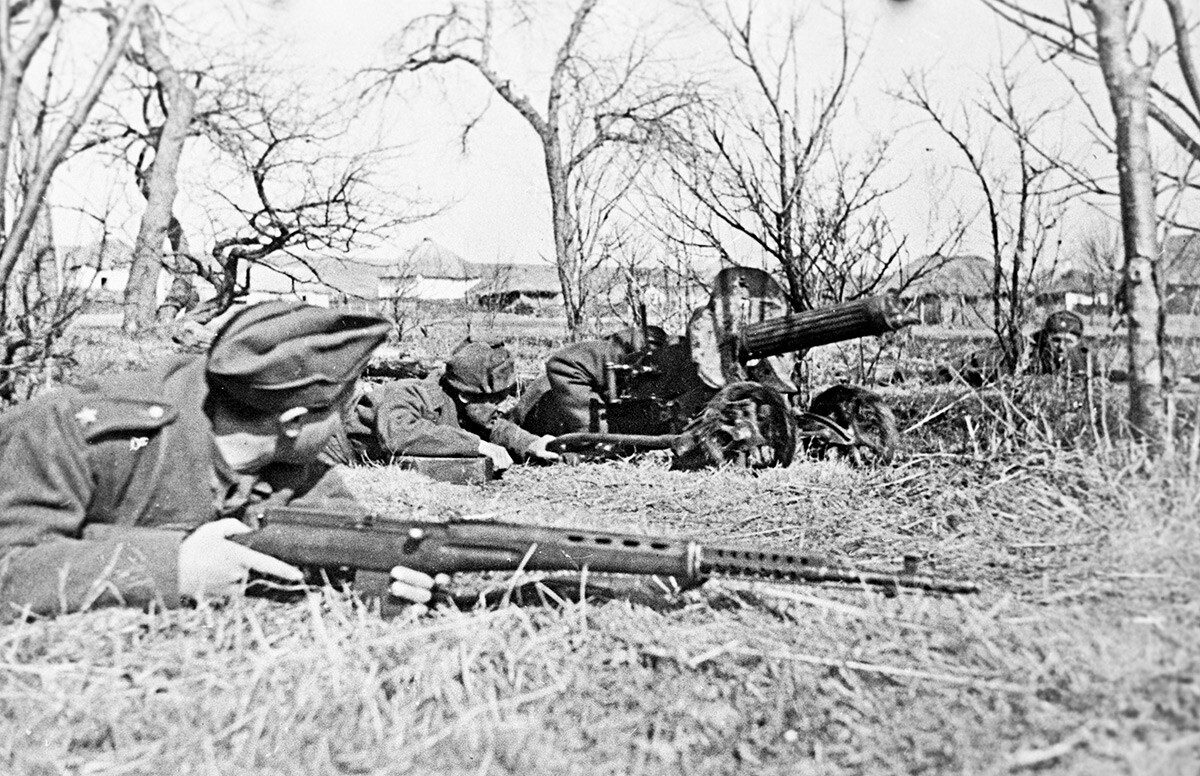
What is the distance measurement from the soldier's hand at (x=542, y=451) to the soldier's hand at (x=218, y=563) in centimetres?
482

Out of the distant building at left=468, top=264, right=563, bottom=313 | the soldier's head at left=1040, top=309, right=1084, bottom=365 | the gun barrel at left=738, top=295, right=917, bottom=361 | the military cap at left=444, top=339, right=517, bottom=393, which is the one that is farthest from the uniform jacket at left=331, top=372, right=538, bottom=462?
the distant building at left=468, top=264, right=563, bottom=313

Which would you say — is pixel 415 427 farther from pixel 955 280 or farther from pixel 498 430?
pixel 955 280

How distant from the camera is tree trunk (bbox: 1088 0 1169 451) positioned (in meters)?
3.19

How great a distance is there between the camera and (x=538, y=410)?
875cm

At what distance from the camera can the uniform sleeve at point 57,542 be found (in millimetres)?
2770

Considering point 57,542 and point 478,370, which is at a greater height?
point 478,370

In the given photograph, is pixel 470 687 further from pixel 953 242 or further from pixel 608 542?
pixel 953 242

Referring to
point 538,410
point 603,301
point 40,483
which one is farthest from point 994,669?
point 603,301

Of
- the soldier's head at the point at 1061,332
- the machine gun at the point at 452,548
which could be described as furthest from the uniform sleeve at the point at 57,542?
the soldier's head at the point at 1061,332

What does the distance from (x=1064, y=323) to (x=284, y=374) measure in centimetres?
606

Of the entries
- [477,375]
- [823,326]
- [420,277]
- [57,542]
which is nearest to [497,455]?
[477,375]

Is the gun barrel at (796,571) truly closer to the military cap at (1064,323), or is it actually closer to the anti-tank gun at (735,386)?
the anti-tank gun at (735,386)

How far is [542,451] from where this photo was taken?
7.78 m

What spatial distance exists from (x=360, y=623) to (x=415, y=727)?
1.86 feet
